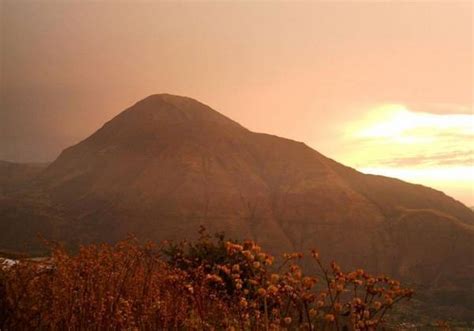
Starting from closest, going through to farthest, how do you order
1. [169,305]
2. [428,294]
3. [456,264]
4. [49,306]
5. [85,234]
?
[49,306]
[169,305]
[428,294]
[456,264]
[85,234]

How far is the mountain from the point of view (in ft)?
473

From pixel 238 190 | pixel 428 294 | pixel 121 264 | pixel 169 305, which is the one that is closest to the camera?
pixel 169 305

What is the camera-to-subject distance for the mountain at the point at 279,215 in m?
144

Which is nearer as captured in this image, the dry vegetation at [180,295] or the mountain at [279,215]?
the dry vegetation at [180,295]

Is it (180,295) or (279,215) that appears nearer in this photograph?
(180,295)

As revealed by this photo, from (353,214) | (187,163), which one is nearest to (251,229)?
(353,214)

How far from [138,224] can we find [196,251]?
144594mm

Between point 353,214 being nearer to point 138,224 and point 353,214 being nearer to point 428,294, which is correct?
point 428,294

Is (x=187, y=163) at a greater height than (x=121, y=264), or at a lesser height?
greater

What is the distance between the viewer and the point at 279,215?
169 metres

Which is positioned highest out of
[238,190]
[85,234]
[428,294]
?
[238,190]

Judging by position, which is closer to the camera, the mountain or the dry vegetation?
the dry vegetation

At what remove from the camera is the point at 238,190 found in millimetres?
179000

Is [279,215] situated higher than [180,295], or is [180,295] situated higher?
[279,215]
